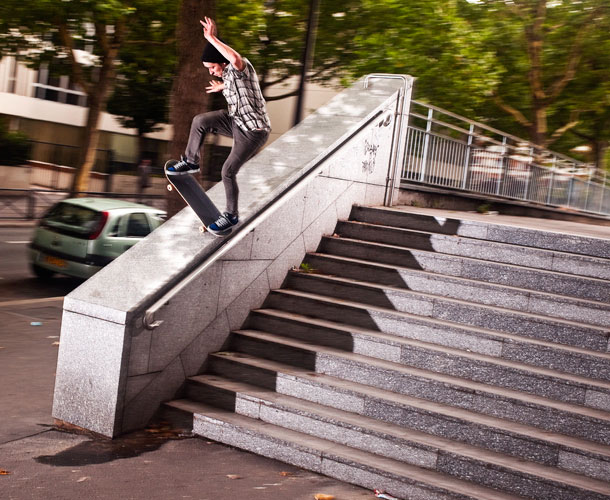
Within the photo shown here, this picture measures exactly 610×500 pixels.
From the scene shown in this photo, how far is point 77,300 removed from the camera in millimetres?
6270

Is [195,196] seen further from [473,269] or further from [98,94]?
[98,94]

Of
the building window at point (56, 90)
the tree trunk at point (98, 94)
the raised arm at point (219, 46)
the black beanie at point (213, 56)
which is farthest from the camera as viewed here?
the building window at point (56, 90)

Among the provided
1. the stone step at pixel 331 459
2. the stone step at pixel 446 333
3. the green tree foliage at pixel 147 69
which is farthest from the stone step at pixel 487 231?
the green tree foliage at pixel 147 69

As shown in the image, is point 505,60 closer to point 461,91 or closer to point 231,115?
point 461,91

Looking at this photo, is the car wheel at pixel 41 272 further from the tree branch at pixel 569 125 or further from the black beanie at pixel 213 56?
the tree branch at pixel 569 125

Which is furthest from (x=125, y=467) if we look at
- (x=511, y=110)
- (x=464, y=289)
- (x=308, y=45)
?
(x=511, y=110)

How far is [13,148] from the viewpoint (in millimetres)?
32656

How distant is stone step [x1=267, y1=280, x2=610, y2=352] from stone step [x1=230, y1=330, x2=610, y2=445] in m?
0.54

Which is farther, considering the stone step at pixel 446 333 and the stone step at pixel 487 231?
the stone step at pixel 487 231

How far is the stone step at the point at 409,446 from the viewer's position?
202 inches

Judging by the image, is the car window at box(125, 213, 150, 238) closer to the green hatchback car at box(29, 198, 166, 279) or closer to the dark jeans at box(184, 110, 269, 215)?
the green hatchback car at box(29, 198, 166, 279)

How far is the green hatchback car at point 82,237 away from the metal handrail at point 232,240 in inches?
243

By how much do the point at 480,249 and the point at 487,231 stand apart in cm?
48

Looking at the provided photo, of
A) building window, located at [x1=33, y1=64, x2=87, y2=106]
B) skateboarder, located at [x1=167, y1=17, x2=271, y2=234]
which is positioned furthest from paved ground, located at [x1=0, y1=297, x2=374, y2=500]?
building window, located at [x1=33, y1=64, x2=87, y2=106]
